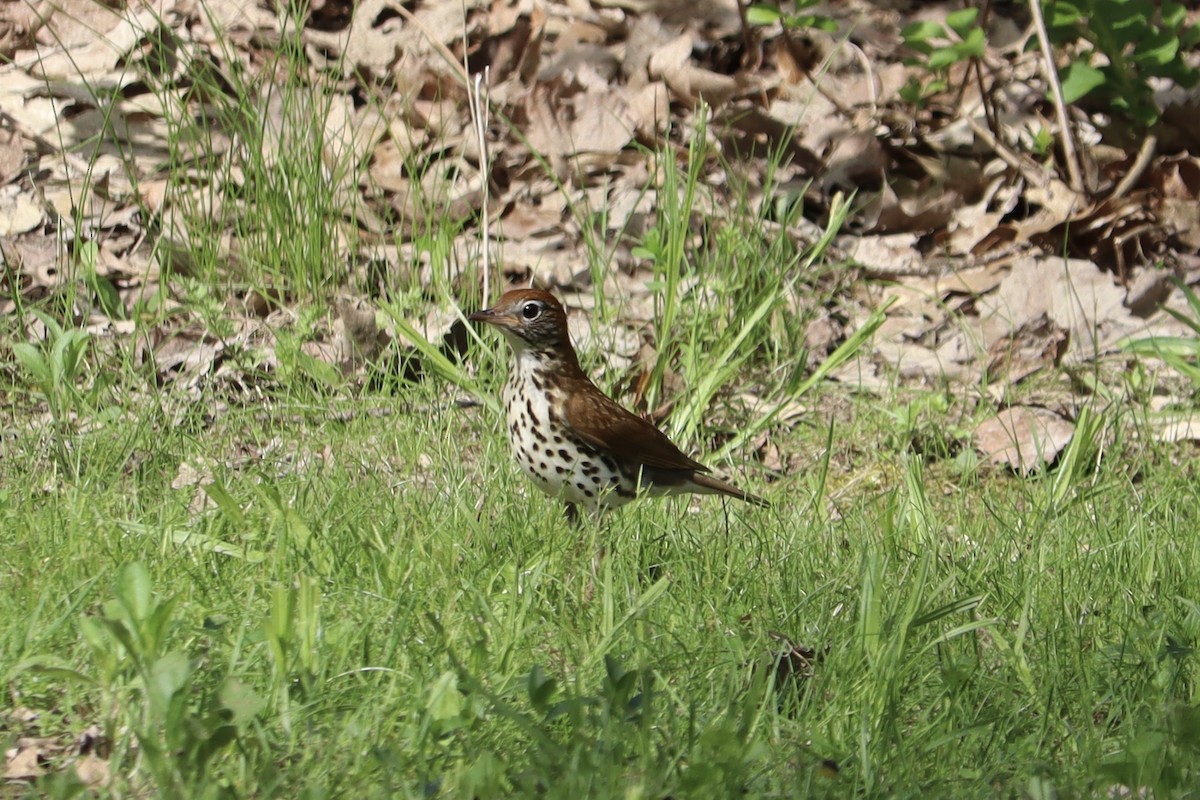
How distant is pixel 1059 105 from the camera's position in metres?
6.96

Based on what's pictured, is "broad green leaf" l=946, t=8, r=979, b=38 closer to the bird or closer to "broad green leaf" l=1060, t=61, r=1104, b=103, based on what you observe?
"broad green leaf" l=1060, t=61, r=1104, b=103

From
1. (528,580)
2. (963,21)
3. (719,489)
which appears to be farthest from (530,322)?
(963,21)

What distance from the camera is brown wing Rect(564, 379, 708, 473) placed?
4512 mm

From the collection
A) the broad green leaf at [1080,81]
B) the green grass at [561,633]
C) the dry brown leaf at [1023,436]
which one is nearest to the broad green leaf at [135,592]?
the green grass at [561,633]

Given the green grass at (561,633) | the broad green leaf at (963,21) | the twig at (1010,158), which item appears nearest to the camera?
the green grass at (561,633)

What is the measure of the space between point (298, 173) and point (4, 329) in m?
1.18

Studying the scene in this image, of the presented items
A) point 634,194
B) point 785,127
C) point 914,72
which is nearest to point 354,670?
point 634,194

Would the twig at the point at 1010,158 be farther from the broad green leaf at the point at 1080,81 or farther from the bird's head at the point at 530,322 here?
the bird's head at the point at 530,322

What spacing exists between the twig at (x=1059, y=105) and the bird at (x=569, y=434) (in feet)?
10.1

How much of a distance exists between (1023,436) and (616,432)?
1.76m

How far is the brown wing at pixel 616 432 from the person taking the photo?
14.8 feet

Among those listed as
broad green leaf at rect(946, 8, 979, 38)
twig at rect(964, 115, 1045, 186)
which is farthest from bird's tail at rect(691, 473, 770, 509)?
twig at rect(964, 115, 1045, 186)

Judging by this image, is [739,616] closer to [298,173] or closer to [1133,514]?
[1133,514]

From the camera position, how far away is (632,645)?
3396 mm
